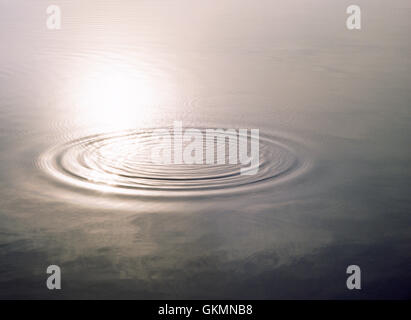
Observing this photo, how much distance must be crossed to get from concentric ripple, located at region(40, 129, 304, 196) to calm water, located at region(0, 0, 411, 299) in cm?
1

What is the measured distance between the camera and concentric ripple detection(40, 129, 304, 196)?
345 centimetres

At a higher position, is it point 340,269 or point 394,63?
point 394,63

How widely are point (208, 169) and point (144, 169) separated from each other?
320 millimetres

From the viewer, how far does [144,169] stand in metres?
3.66

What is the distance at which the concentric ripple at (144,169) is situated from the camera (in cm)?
345

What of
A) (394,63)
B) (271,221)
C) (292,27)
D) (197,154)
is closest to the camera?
(271,221)

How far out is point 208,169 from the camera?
3652 mm

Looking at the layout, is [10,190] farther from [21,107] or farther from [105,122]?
[21,107]

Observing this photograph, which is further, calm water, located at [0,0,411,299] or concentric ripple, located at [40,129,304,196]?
concentric ripple, located at [40,129,304,196]

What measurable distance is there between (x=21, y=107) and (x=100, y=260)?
93.3 inches

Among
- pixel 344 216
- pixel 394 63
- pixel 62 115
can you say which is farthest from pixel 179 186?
pixel 394 63

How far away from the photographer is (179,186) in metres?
3.46

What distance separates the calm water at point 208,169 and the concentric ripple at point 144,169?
0.01 m
